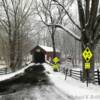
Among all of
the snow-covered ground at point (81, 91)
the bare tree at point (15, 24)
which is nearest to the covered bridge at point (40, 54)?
the bare tree at point (15, 24)

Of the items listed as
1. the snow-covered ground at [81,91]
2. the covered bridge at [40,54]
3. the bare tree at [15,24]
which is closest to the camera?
the snow-covered ground at [81,91]

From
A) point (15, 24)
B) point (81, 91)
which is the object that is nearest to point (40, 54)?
point (15, 24)

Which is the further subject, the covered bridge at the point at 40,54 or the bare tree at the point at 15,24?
the covered bridge at the point at 40,54

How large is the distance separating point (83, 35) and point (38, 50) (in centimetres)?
4406

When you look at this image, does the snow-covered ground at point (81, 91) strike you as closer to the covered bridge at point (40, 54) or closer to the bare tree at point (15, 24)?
the bare tree at point (15, 24)

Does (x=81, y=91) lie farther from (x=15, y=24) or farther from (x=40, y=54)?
(x=40, y=54)

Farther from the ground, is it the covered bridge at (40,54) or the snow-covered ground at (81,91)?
the covered bridge at (40,54)

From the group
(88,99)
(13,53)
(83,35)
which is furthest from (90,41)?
(13,53)

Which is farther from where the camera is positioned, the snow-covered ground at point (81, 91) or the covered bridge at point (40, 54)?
the covered bridge at point (40, 54)

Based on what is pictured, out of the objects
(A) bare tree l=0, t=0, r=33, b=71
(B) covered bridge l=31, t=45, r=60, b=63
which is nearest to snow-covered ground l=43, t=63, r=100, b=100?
(A) bare tree l=0, t=0, r=33, b=71

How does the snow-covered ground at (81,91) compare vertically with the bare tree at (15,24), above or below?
below

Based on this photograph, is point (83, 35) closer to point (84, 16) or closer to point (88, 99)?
point (84, 16)

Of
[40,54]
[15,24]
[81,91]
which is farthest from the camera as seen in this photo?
[40,54]

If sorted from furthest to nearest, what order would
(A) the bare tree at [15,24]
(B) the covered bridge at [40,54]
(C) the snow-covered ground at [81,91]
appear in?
(B) the covered bridge at [40,54]
(A) the bare tree at [15,24]
(C) the snow-covered ground at [81,91]
